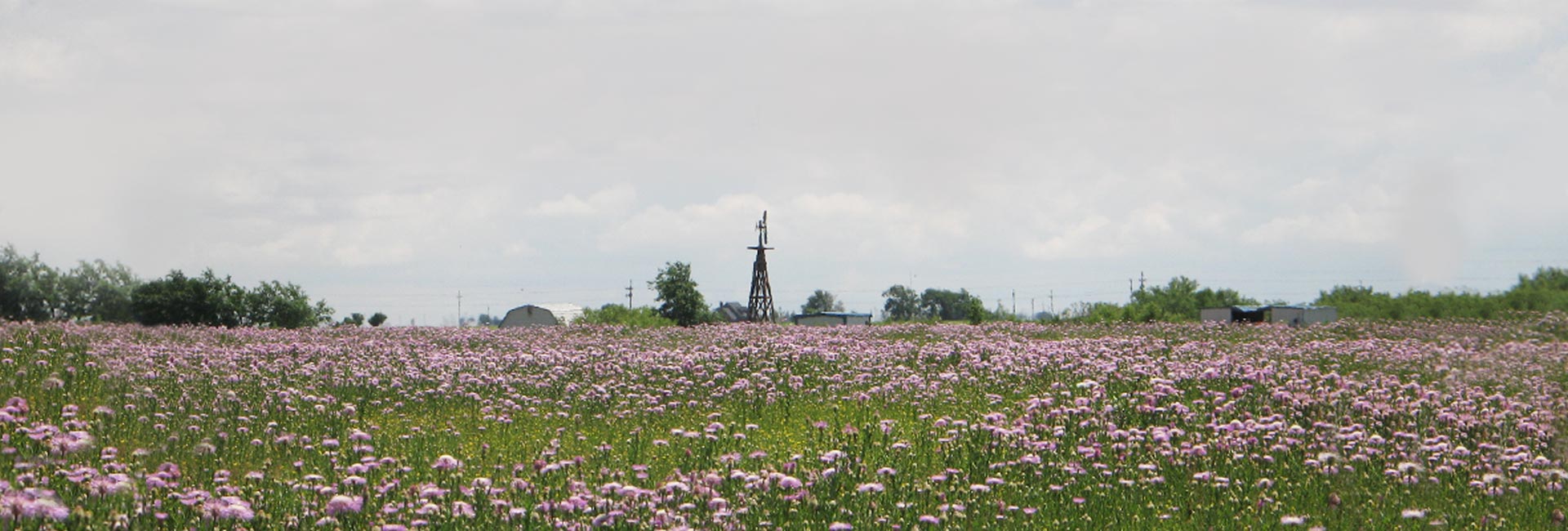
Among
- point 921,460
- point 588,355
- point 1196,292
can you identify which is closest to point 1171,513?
point 921,460

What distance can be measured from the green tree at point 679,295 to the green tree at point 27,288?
2731 centimetres

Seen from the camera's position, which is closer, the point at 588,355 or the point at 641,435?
the point at 641,435

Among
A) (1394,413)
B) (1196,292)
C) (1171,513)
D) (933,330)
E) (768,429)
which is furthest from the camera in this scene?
(1196,292)

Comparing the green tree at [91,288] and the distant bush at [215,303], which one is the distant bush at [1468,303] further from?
the green tree at [91,288]

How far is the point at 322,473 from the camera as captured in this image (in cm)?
899

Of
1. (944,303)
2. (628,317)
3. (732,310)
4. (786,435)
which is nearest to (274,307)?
(628,317)

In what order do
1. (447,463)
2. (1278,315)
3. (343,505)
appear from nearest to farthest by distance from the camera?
(343,505) → (447,463) → (1278,315)

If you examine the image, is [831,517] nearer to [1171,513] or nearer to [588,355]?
[1171,513]

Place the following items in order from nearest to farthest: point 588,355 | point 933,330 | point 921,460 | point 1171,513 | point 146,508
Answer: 1. point 146,508
2. point 1171,513
3. point 921,460
4. point 588,355
5. point 933,330

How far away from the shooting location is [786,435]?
12.0 metres

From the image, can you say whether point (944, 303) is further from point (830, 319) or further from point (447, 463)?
point (447, 463)

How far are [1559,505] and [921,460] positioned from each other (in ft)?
14.7

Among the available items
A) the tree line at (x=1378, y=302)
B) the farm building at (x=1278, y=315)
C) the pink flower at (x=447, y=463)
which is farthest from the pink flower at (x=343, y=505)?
the farm building at (x=1278, y=315)

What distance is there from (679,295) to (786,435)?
39.9 metres
